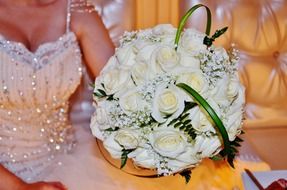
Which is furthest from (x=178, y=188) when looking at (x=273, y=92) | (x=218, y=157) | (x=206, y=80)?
(x=273, y=92)

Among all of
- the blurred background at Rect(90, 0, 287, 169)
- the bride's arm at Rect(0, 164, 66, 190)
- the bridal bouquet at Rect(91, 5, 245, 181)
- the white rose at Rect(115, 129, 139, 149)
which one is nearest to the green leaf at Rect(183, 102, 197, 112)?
the bridal bouquet at Rect(91, 5, 245, 181)

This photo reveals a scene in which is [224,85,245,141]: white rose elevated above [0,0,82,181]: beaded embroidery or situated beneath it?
elevated above

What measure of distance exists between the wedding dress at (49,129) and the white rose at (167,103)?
396mm

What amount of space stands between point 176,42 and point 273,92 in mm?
1002

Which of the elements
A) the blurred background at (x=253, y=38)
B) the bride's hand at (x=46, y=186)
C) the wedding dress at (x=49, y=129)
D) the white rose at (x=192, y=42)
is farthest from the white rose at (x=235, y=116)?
the blurred background at (x=253, y=38)

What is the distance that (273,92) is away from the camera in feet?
6.45

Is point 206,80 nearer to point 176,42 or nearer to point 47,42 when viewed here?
point 176,42

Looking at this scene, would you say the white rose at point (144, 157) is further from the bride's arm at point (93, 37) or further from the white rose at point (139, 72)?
the bride's arm at point (93, 37)

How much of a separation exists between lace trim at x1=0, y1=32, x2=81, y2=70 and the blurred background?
307mm

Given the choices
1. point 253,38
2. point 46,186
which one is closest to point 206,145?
point 46,186

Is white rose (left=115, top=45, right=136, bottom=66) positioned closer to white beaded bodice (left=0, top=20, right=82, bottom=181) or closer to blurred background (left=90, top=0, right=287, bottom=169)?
white beaded bodice (left=0, top=20, right=82, bottom=181)

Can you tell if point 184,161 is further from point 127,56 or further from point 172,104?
point 127,56

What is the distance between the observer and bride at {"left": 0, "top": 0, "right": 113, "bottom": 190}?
4.76ft

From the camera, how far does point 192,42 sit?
1.05m
